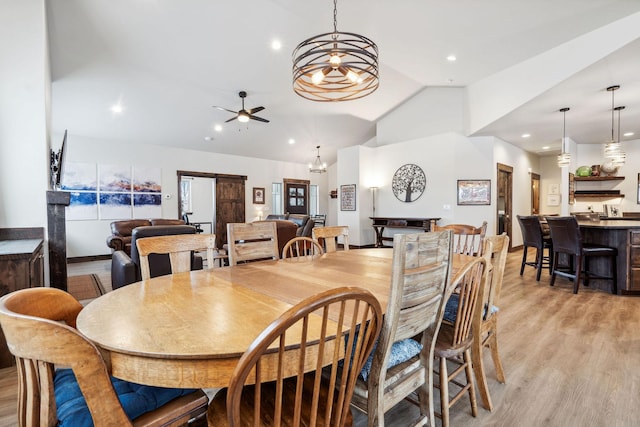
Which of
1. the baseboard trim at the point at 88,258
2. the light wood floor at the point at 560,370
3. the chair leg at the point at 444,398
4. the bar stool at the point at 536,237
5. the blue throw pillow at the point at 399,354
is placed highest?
the bar stool at the point at 536,237

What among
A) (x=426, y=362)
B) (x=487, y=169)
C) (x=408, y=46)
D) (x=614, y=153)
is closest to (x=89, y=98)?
(x=408, y=46)

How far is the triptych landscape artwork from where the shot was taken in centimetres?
655

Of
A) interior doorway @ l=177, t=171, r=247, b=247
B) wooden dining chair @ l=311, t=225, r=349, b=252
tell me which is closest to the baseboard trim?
interior doorway @ l=177, t=171, r=247, b=247

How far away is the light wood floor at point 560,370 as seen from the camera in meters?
1.69

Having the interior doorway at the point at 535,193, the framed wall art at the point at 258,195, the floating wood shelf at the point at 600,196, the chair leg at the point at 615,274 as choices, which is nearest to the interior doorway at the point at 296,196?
the framed wall art at the point at 258,195

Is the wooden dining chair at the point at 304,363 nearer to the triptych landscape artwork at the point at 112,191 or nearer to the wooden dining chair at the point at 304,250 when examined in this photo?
the wooden dining chair at the point at 304,250

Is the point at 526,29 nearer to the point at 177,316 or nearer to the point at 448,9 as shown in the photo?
the point at 448,9

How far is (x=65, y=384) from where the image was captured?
3.48ft

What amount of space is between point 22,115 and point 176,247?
7.36 feet

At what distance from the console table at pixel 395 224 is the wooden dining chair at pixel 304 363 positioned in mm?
5860

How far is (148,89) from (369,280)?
578 cm

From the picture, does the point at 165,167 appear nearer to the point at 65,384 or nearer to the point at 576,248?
the point at 65,384

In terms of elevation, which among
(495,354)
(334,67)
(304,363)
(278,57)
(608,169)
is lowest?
(495,354)

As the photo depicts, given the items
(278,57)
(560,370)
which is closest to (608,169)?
(560,370)
